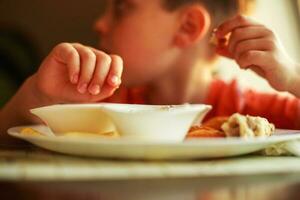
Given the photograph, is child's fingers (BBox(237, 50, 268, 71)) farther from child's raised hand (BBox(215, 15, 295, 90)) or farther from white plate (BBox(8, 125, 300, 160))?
white plate (BBox(8, 125, 300, 160))

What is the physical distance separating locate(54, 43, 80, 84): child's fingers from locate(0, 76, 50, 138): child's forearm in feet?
0.29

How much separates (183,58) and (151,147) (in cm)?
52

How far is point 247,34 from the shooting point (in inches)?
27.8

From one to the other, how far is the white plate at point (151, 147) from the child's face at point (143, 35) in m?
→ 0.43

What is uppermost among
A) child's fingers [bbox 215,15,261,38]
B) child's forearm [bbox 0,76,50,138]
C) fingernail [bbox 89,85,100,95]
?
child's fingers [bbox 215,15,261,38]

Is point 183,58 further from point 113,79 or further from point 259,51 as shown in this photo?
point 113,79

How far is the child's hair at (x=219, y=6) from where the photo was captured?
82cm

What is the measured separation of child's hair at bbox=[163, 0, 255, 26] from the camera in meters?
0.82

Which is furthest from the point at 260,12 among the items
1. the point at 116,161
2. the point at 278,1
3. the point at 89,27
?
the point at 116,161

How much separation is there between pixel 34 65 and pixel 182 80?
267mm

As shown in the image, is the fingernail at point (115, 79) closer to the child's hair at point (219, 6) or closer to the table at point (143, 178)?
the table at point (143, 178)

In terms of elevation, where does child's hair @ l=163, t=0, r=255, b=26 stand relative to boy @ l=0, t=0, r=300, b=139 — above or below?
above

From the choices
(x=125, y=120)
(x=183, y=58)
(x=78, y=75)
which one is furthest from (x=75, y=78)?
(x=183, y=58)

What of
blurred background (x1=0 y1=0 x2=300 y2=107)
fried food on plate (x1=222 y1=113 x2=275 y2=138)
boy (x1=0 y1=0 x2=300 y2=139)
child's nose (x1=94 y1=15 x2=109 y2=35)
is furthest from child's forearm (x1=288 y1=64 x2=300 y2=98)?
child's nose (x1=94 y1=15 x2=109 y2=35)
